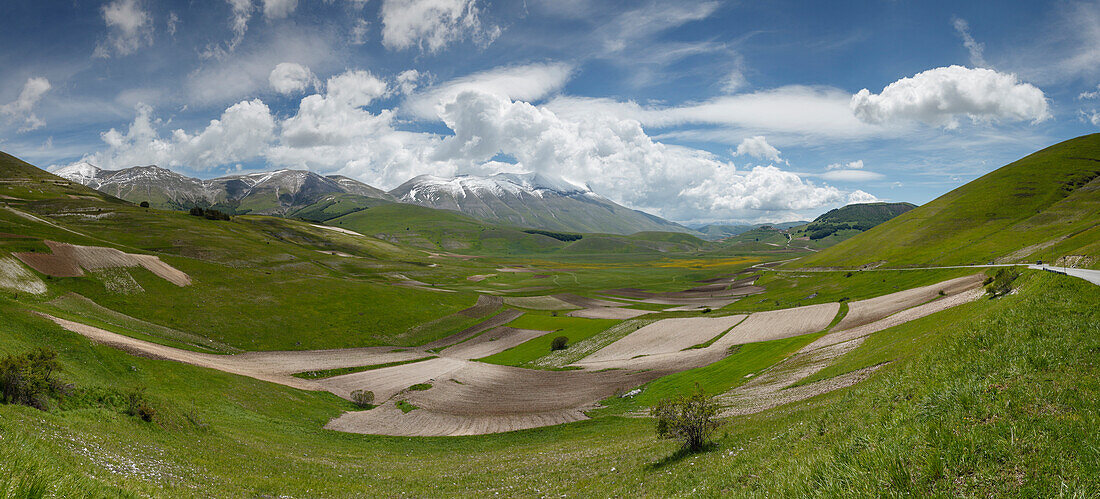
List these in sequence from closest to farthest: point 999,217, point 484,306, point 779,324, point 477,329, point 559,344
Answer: point 779,324 < point 559,344 < point 477,329 < point 484,306 < point 999,217

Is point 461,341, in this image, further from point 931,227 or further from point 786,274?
point 931,227

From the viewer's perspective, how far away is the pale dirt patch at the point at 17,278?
60.1 meters

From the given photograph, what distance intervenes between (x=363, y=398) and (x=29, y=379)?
3598 cm

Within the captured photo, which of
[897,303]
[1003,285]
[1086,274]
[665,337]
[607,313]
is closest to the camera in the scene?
[1086,274]

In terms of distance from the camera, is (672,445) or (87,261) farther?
(87,261)

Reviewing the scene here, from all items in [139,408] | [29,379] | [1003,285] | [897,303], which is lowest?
[139,408]

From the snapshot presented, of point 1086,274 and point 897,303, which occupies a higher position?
point 1086,274

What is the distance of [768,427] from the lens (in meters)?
23.0

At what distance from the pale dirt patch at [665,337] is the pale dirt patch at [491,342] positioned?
2003 centimetres

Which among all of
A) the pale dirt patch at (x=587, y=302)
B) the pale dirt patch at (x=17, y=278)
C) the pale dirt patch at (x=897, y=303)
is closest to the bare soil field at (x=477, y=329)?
the pale dirt patch at (x=587, y=302)

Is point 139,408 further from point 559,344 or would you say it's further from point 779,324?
point 779,324

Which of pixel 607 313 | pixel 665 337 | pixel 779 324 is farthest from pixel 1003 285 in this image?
pixel 607 313

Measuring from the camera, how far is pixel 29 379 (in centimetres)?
2158

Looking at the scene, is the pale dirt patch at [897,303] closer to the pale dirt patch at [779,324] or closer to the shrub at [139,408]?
the pale dirt patch at [779,324]
